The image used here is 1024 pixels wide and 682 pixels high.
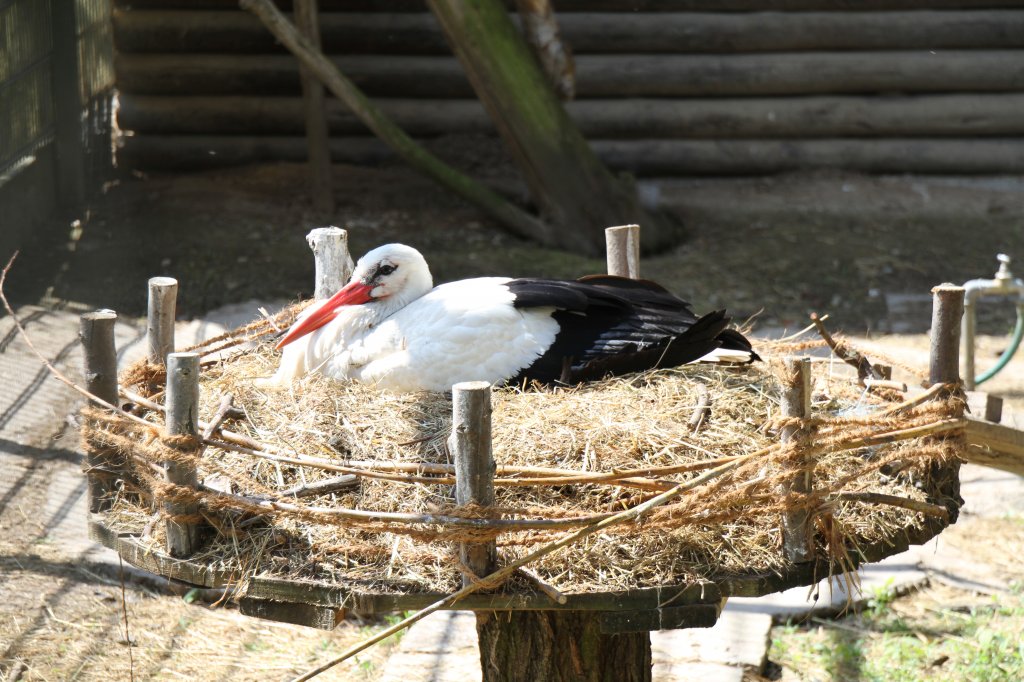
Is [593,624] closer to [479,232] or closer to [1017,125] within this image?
[479,232]

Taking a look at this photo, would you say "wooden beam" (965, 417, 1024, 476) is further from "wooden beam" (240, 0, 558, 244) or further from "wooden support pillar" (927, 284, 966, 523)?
"wooden beam" (240, 0, 558, 244)

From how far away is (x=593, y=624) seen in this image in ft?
10.6

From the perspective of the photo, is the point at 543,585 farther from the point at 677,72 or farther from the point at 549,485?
the point at 677,72

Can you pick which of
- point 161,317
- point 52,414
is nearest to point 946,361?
point 161,317

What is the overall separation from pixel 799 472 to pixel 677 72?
6.94 m

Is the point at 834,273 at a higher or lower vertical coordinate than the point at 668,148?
lower

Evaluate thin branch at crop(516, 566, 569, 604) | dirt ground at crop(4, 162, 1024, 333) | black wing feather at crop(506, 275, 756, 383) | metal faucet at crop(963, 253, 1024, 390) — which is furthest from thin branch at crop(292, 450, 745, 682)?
dirt ground at crop(4, 162, 1024, 333)

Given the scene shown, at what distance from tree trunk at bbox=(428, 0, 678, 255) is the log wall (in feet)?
3.79

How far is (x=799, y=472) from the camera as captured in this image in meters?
2.63

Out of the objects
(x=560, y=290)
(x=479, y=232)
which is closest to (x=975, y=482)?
(x=560, y=290)

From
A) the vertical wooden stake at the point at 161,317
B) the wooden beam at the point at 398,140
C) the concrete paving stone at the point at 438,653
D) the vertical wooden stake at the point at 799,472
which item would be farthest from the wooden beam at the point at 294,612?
the wooden beam at the point at 398,140

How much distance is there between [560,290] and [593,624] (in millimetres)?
1000

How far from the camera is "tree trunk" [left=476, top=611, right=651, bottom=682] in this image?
10.6 ft

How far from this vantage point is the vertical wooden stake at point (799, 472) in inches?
103
